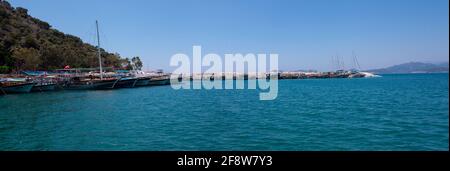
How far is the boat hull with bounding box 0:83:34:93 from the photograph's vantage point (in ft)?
158

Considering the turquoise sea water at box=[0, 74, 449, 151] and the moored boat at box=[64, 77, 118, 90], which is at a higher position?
the moored boat at box=[64, 77, 118, 90]

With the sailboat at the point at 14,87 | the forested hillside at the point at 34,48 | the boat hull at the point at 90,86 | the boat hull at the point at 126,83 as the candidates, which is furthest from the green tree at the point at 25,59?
the sailboat at the point at 14,87

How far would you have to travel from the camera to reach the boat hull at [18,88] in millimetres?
48156

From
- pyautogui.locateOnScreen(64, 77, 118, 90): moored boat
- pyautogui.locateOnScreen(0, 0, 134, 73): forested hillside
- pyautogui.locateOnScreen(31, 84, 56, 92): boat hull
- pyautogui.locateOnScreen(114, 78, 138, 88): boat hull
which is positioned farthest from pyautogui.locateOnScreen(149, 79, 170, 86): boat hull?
pyautogui.locateOnScreen(0, 0, 134, 73): forested hillside

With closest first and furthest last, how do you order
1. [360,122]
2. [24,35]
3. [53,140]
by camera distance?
[53,140], [360,122], [24,35]

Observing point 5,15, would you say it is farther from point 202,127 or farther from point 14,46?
point 202,127

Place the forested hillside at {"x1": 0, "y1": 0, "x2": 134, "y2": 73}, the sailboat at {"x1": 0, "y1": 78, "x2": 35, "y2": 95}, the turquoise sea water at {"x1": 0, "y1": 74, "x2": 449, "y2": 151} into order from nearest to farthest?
the turquoise sea water at {"x1": 0, "y1": 74, "x2": 449, "y2": 151} → the sailboat at {"x1": 0, "y1": 78, "x2": 35, "y2": 95} → the forested hillside at {"x1": 0, "y1": 0, "x2": 134, "y2": 73}

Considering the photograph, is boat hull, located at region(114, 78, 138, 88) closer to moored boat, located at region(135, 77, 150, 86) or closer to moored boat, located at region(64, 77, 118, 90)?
moored boat, located at region(135, 77, 150, 86)

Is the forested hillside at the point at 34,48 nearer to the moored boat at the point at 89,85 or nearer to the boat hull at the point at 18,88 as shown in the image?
the moored boat at the point at 89,85

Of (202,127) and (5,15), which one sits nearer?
(202,127)
